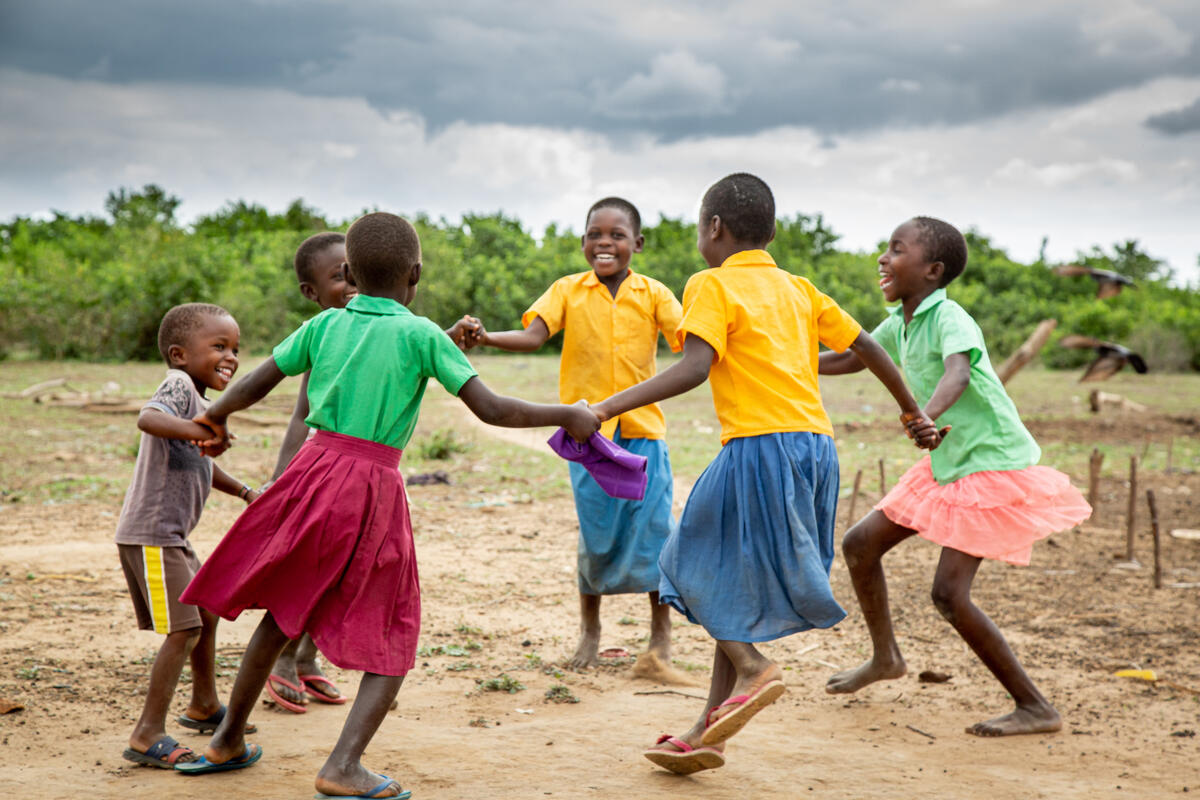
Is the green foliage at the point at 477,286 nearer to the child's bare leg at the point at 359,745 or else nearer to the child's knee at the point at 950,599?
the child's knee at the point at 950,599

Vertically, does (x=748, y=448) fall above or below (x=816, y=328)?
below

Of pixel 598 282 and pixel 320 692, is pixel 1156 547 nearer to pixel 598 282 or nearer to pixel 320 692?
pixel 598 282

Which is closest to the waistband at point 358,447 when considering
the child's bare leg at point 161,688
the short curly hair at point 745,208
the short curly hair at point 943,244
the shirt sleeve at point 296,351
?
the shirt sleeve at point 296,351

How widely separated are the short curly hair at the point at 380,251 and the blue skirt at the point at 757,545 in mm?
1089

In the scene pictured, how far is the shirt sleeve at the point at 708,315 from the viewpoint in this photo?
3240mm

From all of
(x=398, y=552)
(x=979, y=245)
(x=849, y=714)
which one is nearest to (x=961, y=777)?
(x=849, y=714)

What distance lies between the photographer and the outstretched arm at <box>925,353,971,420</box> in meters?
3.73

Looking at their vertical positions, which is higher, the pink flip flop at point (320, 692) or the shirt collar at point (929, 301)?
the shirt collar at point (929, 301)

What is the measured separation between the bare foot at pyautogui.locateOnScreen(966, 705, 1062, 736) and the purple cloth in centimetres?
159

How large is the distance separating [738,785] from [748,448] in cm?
100

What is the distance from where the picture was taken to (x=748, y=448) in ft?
10.7

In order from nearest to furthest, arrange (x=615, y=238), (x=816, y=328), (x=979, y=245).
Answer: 1. (x=816, y=328)
2. (x=615, y=238)
3. (x=979, y=245)

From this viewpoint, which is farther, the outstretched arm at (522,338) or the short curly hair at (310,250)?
the outstretched arm at (522,338)

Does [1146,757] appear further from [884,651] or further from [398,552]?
[398,552]
